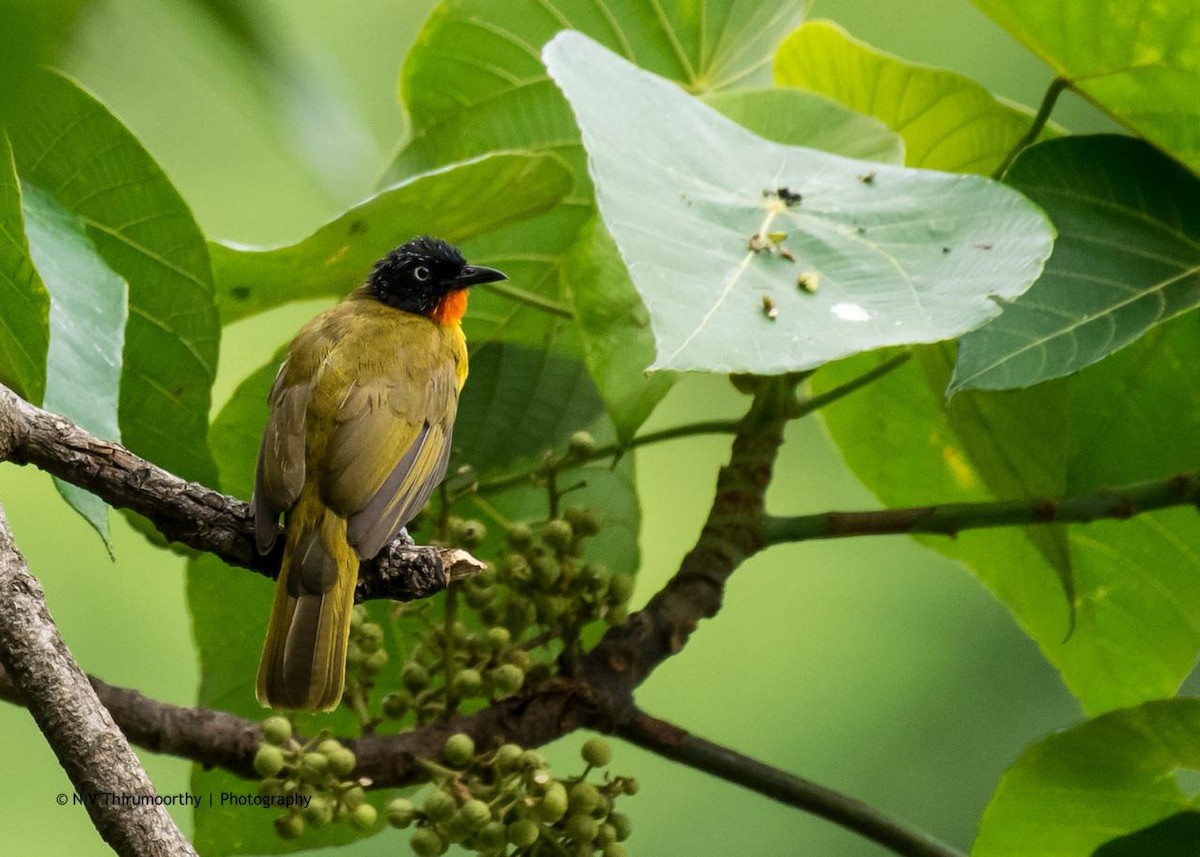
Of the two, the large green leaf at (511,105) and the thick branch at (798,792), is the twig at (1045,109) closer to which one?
the large green leaf at (511,105)

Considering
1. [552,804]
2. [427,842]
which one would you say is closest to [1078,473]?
[552,804]

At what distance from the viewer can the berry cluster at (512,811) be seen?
4.55 feet

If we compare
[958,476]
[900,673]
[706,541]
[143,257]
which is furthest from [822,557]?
[143,257]

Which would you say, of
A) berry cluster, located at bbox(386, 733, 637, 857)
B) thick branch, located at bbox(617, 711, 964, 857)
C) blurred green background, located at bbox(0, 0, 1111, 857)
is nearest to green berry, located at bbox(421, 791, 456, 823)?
berry cluster, located at bbox(386, 733, 637, 857)

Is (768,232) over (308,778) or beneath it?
over

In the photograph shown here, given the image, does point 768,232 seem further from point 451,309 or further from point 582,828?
point 451,309

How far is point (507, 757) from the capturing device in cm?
142

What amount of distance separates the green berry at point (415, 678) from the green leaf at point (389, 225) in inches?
21.2

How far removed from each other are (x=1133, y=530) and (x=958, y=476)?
276mm

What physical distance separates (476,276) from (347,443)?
0.41 meters

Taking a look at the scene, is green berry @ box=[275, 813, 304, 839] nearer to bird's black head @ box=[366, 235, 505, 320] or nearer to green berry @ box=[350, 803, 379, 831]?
green berry @ box=[350, 803, 379, 831]

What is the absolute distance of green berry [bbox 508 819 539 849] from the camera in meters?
1.38

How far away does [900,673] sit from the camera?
18.8 ft

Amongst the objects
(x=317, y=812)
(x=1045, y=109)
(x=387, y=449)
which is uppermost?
(x=1045, y=109)
